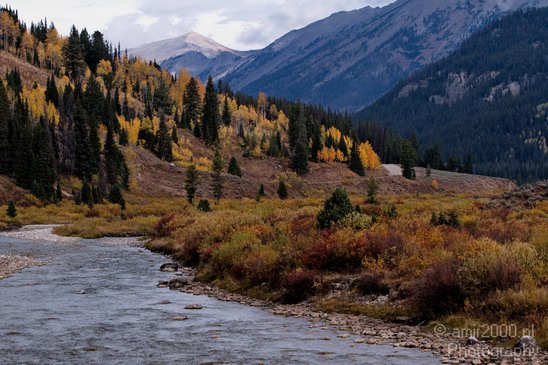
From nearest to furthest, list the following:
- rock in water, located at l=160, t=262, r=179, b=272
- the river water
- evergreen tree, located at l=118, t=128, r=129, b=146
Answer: the river water → rock in water, located at l=160, t=262, r=179, b=272 → evergreen tree, located at l=118, t=128, r=129, b=146

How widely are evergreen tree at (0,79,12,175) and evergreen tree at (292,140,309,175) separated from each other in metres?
77.3

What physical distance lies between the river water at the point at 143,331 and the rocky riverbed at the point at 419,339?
57 cm

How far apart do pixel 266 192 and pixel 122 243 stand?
7680cm

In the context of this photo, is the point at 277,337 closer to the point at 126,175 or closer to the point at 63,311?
the point at 63,311

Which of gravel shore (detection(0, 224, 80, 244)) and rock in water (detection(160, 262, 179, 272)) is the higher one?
rock in water (detection(160, 262, 179, 272))

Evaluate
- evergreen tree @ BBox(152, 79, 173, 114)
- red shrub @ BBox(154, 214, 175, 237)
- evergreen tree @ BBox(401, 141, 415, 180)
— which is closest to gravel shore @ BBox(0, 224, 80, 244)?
red shrub @ BBox(154, 214, 175, 237)

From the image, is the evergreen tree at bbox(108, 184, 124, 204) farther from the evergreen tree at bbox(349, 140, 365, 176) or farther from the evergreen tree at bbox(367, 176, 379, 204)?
the evergreen tree at bbox(349, 140, 365, 176)

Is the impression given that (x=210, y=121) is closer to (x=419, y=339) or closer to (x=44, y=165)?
(x=44, y=165)

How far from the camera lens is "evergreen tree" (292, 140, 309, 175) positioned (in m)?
164

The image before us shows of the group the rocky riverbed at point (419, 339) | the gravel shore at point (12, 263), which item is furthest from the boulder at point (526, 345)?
the gravel shore at point (12, 263)

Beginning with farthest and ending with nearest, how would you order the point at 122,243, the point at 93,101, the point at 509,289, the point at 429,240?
the point at 93,101 → the point at 122,243 → the point at 429,240 → the point at 509,289

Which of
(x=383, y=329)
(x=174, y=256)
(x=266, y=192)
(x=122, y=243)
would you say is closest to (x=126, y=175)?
(x=266, y=192)

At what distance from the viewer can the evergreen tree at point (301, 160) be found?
164 metres

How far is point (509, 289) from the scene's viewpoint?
18.3 m
